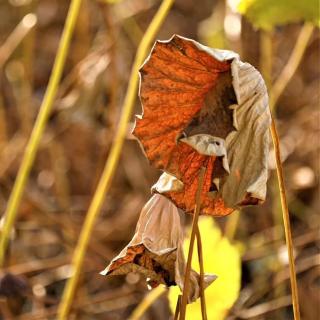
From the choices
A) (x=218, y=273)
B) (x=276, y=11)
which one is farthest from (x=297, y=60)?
(x=218, y=273)

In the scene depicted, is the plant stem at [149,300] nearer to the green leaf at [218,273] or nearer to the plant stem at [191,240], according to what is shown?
the green leaf at [218,273]

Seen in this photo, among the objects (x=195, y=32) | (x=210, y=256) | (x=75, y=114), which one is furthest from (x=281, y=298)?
(x=195, y=32)

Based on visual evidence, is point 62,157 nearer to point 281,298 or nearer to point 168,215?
point 281,298

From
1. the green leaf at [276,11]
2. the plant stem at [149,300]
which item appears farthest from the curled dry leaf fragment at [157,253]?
the green leaf at [276,11]

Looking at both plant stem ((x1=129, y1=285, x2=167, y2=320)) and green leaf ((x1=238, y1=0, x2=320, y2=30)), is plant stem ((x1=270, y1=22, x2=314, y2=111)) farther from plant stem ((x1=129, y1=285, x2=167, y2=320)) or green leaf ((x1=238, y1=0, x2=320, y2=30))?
plant stem ((x1=129, y1=285, x2=167, y2=320))

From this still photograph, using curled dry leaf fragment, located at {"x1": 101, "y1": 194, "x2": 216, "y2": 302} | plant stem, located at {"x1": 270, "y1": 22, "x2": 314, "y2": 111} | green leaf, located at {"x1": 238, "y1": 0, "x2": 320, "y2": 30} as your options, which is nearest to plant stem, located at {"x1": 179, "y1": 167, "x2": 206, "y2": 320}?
curled dry leaf fragment, located at {"x1": 101, "y1": 194, "x2": 216, "y2": 302}
